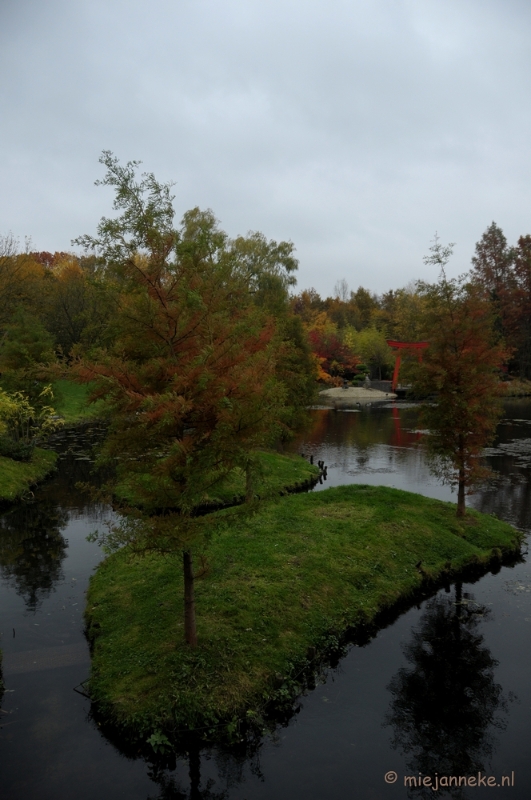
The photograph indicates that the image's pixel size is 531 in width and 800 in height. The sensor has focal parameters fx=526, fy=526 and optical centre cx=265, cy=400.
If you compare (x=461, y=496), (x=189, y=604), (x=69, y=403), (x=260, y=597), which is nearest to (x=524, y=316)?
(x=69, y=403)

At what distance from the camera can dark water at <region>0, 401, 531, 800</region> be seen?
8586 mm

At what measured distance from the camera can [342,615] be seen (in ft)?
43.1

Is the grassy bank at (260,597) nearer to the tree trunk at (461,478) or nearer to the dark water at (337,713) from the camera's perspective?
the tree trunk at (461,478)

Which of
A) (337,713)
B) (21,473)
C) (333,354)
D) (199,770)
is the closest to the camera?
(199,770)

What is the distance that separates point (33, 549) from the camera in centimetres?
1834

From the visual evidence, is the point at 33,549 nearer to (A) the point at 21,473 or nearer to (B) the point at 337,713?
(A) the point at 21,473

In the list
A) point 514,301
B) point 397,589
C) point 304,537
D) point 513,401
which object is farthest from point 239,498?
point 514,301

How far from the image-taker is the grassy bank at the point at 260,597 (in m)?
9.94

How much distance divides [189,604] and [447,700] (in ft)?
18.5

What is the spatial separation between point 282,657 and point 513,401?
2546 inches

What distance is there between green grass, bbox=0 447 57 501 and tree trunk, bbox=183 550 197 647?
15.5 m

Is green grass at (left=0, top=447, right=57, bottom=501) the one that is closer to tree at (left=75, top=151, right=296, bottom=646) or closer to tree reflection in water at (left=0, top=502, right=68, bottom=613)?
tree reflection in water at (left=0, top=502, right=68, bottom=613)

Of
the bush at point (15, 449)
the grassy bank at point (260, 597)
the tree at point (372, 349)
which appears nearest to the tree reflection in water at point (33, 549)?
the grassy bank at point (260, 597)

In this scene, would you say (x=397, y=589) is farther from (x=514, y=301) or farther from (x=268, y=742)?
(x=514, y=301)
